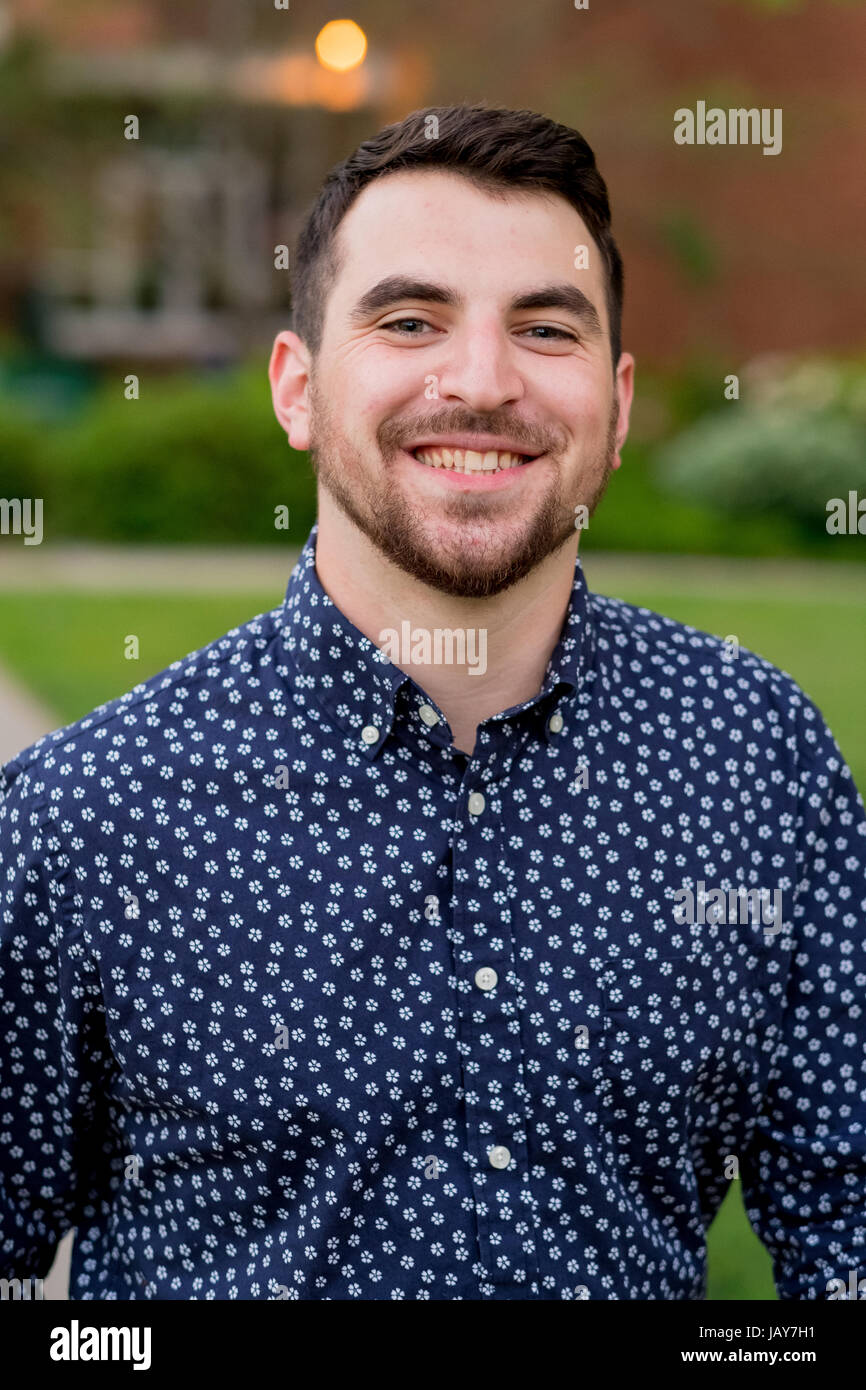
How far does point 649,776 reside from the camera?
2191mm

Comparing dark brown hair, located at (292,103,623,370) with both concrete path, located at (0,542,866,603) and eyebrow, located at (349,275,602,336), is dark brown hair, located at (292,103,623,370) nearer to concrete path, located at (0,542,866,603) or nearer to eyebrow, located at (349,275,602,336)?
eyebrow, located at (349,275,602,336)

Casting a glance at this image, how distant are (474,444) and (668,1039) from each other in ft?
2.90

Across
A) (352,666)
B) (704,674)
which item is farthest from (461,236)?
(704,674)

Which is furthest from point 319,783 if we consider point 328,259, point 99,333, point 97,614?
point 99,333

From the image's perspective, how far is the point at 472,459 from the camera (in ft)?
6.73

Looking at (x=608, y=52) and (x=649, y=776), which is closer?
(x=649, y=776)

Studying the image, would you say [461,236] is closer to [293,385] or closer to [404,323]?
[404,323]

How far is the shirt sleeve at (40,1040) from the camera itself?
204 cm

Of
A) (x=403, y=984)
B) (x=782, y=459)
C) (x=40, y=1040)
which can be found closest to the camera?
(x=403, y=984)

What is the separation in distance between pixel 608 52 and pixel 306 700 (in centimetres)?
1530

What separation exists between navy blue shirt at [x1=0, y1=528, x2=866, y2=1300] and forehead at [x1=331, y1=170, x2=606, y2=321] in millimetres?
465

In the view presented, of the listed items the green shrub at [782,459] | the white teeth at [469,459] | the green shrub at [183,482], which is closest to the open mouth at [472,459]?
the white teeth at [469,459]

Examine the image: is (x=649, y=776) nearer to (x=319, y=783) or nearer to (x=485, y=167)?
(x=319, y=783)

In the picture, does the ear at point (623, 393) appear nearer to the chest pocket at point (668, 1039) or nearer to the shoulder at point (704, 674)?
the shoulder at point (704, 674)
